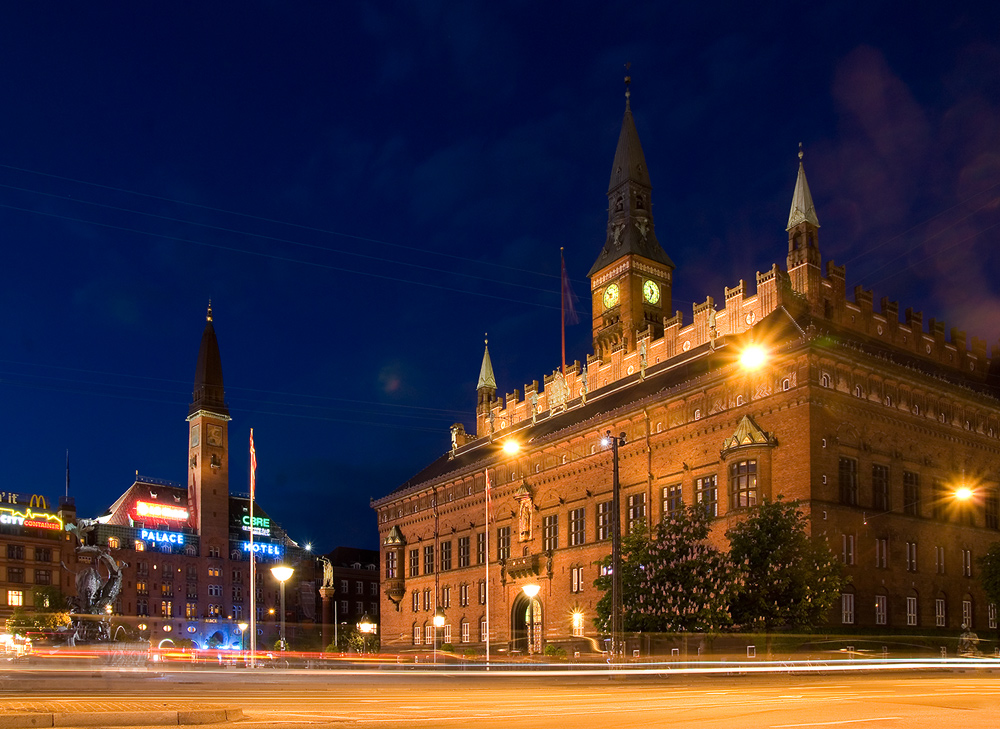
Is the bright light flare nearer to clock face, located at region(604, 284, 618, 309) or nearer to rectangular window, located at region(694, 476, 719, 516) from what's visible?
rectangular window, located at region(694, 476, 719, 516)

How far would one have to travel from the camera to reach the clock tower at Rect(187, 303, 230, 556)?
13075 cm

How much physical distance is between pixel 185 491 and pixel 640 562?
102242 mm

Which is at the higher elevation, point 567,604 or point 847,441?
point 847,441

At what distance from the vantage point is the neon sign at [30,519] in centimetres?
11000

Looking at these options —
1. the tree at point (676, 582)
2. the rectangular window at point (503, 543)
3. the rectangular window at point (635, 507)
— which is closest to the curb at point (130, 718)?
the tree at point (676, 582)

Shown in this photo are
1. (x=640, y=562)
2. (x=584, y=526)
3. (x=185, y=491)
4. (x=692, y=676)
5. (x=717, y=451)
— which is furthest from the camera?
(x=185, y=491)

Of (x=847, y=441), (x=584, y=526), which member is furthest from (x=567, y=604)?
(x=847, y=441)

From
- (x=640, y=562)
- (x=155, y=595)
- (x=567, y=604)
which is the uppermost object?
(x=640, y=562)

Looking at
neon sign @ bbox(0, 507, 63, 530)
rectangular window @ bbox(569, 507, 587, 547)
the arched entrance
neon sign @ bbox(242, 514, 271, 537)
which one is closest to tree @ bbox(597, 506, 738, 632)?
rectangular window @ bbox(569, 507, 587, 547)

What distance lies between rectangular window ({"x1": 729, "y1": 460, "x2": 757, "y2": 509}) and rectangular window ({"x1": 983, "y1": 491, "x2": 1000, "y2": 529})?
15715 millimetres

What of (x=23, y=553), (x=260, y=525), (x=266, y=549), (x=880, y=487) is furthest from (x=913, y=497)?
(x=260, y=525)

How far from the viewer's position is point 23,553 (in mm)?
110500

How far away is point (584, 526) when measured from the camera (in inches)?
2532

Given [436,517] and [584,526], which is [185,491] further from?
[584,526]
